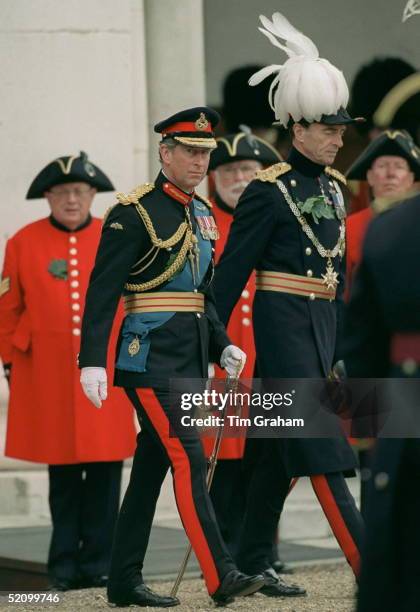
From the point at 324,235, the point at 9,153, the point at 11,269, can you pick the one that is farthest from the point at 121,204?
the point at 9,153

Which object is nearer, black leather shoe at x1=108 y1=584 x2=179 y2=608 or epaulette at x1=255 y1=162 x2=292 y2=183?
black leather shoe at x1=108 y1=584 x2=179 y2=608

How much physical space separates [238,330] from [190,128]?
65.5 inches

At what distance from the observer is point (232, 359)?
645cm

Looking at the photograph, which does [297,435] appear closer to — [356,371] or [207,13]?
[356,371]

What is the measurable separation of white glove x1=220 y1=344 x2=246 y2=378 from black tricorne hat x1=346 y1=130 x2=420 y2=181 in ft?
6.95

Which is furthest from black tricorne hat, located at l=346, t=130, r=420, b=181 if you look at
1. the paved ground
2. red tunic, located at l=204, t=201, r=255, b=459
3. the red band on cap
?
the red band on cap

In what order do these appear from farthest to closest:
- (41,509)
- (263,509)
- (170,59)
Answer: (170,59)
(41,509)
(263,509)

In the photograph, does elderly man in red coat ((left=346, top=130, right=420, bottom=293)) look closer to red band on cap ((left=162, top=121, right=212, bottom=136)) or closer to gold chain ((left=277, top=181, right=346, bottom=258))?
gold chain ((left=277, top=181, right=346, bottom=258))

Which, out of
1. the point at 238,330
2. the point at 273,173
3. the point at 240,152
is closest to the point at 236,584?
the point at 273,173

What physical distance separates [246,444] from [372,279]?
3.39m

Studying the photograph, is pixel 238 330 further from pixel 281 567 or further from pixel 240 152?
pixel 281 567

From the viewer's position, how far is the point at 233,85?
10.7 m

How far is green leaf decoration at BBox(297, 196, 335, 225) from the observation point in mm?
6547

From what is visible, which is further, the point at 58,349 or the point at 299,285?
the point at 58,349
